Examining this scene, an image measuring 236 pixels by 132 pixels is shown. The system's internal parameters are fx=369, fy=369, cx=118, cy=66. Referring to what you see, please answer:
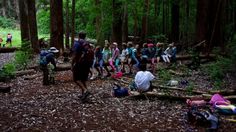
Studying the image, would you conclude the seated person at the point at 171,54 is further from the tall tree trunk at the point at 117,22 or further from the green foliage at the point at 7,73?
the green foliage at the point at 7,73

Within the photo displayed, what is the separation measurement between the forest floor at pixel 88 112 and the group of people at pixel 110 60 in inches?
31.3

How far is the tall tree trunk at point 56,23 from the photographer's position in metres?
23.8

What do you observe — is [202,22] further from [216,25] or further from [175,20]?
[175,20]

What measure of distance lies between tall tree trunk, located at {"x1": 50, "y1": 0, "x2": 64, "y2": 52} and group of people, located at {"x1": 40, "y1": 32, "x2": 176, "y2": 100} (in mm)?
5394

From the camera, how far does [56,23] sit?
2389 cm

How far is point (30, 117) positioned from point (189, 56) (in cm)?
1447

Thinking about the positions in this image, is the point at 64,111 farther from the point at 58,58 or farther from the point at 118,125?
the point at 58,58

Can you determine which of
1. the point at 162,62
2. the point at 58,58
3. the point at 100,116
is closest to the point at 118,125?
the point at 100,116

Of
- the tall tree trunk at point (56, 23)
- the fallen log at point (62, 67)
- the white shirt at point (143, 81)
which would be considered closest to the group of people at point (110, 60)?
the white shirt at point (143, 81)

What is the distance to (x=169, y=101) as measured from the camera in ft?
40.2

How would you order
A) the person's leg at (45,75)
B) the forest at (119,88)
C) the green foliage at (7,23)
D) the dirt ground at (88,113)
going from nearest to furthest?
the dirt ground at (88,113), the forest at (119,88), the person's leg at (45,75), the green foliage at (7,23)

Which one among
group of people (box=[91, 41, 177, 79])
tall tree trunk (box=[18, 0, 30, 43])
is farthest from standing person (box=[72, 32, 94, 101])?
tall tree trunk (box=[18, 0, 30, 43])

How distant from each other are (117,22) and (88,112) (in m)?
20.2

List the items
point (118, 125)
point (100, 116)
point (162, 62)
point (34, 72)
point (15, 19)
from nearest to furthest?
point (118, 125) → point (100, 116) → point (34, 72) → point (162, 62) → point (15, 19)
